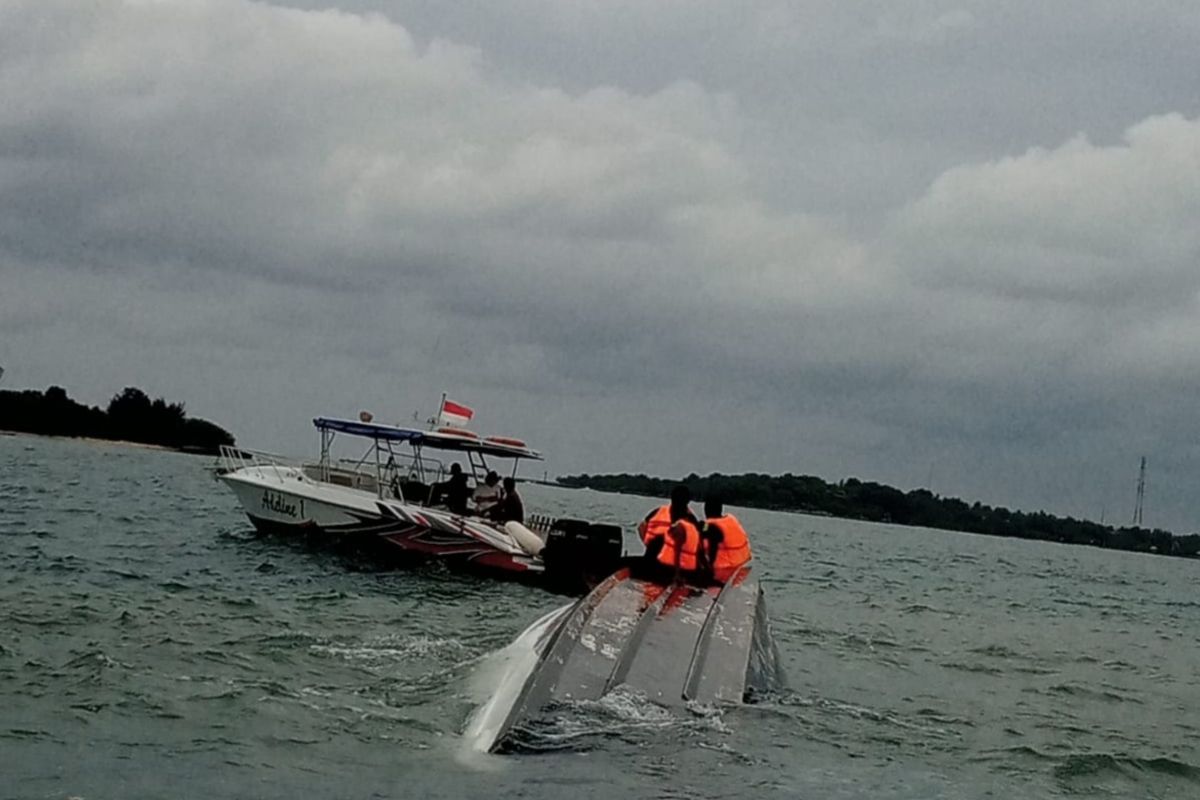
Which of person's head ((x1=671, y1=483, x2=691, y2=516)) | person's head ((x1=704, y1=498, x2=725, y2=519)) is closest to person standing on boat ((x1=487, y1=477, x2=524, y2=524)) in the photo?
person's head ((x1=704, y1=498, x2=725, y2=519))

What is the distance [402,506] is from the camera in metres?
25.5

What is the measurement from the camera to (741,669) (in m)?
12.4

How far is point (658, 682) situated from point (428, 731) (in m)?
2.05

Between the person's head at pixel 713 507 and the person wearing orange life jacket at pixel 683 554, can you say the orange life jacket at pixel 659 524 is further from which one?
the person's head at pixel 713 507

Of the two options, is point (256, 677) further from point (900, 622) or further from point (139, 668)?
point (900, 622)

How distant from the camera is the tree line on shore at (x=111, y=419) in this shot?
12538 centimetres

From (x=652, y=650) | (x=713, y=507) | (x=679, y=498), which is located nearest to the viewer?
(x=652, y=650)

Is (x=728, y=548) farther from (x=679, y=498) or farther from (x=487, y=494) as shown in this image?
(x=487, y=494)

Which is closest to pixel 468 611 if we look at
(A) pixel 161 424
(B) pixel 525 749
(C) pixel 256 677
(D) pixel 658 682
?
(C) pixel 256 677

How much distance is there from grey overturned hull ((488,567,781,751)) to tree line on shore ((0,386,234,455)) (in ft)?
378

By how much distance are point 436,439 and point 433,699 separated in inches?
600

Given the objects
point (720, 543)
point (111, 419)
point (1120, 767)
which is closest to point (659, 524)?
point (720, 543)

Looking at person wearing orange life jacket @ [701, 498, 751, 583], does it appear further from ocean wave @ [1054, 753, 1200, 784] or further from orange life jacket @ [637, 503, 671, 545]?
ocean wave @ [1054, 753, 1200, 784]

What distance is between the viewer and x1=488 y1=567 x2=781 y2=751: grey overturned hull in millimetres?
10711
